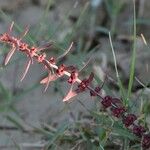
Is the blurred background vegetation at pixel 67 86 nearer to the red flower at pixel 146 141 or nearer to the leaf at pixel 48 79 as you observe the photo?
the red flower at pixel 146 141

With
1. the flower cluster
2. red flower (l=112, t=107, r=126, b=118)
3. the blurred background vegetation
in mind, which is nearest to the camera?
the flower cluster

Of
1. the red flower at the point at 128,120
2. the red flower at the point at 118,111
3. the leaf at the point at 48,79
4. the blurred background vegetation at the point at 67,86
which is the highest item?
the leaf at the point at 48,79

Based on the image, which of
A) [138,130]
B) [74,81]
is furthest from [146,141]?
[74,81]

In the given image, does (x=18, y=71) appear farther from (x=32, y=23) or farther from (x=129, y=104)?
(x=129, y=104)

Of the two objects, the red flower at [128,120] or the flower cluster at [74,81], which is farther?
the red flower at [128,120]

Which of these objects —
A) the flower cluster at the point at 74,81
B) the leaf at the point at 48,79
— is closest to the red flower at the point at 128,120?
the flower cluster at the point at 74,81

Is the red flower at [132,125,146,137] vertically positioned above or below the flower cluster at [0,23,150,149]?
below

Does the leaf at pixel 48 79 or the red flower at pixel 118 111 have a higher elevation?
the leaf at pixel 48 79

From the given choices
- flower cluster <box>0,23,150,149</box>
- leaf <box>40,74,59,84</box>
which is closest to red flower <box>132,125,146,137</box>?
flower cluster <box>0,23,150,149</box>

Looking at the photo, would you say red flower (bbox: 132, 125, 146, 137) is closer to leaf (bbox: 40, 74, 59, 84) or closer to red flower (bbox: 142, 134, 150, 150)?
red flower (bbox: 142, 134, 150, 150)

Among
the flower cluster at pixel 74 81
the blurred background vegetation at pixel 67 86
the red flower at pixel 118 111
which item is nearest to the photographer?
the flower cluster at pixel 74 81

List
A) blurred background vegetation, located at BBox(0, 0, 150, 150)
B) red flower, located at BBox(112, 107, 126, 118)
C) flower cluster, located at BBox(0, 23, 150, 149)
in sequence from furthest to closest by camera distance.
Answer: blurred background vegetation, located at BBox(0, 0, 150, 150), red flower, located at BBox(112, 107, 126, 118), flower cluster, located at BBox(0, 23, 150, 149)

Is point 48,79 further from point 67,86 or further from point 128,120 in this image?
point 67,86
